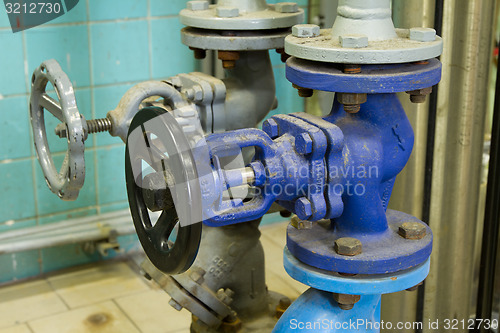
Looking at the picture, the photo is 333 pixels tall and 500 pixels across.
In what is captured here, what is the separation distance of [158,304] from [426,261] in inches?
47.9

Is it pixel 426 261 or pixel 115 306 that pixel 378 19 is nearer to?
pixel 426 261

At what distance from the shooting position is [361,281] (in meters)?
1.25

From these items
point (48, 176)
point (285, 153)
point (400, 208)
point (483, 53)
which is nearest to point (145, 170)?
point (285, 153)

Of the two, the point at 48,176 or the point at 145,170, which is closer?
the point at 145,170

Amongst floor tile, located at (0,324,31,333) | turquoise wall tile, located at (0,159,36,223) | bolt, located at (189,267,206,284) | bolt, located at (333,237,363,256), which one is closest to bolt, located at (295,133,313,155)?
bolt, located at (333,237,363,256)

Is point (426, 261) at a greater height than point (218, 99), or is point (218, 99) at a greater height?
point (218, 99)

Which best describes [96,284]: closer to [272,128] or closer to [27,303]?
[27,303]

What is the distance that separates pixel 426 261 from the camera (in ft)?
4.39

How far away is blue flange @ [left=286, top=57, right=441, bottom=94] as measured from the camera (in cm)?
117

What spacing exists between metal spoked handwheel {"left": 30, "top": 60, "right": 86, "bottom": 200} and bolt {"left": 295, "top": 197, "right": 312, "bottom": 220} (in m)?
0.48

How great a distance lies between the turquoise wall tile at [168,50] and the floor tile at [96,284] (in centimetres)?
73

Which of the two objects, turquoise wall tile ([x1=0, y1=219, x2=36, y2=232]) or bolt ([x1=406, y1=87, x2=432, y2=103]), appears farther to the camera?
turquoise wall tile ([x1=0, y1=219, x2=36, y2=232])

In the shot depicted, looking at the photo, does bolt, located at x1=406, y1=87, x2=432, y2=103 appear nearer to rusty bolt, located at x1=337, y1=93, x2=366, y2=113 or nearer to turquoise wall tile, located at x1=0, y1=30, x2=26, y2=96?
rusty bolt, located at x1=337, y1=93, x2=366, y2=113

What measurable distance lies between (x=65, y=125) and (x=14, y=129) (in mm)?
1019
